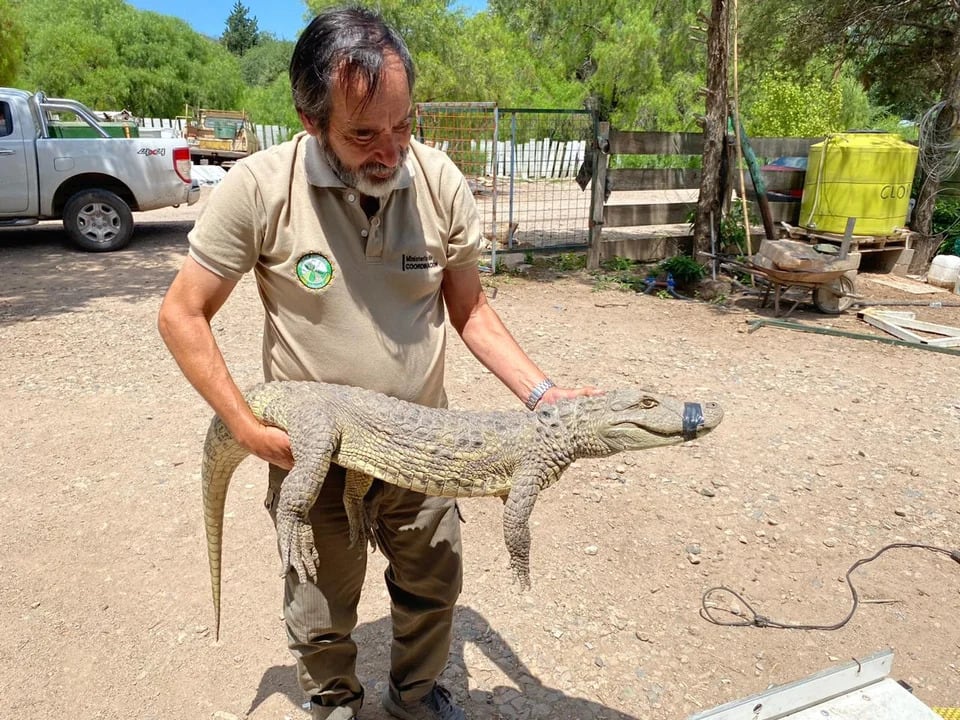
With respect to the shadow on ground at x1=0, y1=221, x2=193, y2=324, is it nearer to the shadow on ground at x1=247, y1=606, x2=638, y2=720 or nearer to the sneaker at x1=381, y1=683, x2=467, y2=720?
the shadow on ground at x1=247, y1=606, x2=638, y2=720

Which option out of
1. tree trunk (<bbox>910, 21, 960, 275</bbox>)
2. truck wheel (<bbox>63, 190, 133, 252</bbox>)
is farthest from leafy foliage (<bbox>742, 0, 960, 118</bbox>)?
truck wheel (<bbox>63, 190, 133, 252</bbox>)

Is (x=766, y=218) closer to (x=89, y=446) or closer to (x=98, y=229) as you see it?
(x=89, y=446)

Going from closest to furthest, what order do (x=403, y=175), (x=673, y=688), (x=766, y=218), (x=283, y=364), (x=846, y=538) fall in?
(x=403, y=175)
(x=283, y=364)
(x=673, y=688)
(x=846, y=538)
(x=766, y=218)

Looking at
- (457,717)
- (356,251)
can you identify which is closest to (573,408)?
(356,251)

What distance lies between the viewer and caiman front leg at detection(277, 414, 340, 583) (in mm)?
2074

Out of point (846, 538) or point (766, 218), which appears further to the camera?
point (766, 218)

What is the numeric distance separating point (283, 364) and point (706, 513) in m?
2.87

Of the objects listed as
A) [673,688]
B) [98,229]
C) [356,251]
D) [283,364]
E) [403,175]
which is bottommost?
[673,688]

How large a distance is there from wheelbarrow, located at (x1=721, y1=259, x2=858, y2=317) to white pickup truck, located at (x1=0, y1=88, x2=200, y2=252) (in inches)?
338

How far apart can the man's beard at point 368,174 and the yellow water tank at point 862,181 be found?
9.26 metres

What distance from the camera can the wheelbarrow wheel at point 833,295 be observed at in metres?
7.71

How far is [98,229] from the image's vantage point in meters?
10.2

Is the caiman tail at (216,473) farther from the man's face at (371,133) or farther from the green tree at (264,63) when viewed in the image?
the green tree at (264,63)

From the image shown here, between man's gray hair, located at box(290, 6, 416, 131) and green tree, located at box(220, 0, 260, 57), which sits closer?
man's gray hair, located at box(290, 6, 416, 131)
